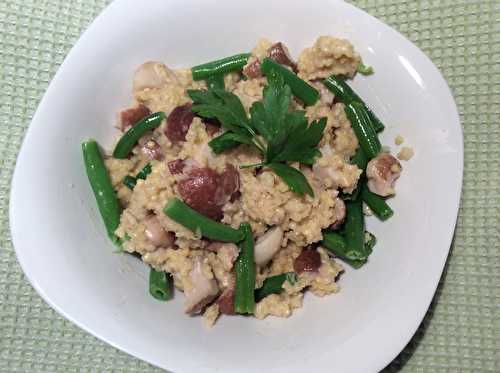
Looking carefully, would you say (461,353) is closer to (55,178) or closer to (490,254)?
(490,254)

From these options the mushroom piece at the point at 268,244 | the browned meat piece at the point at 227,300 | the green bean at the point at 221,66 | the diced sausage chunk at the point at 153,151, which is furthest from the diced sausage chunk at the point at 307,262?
the green bean at the point at 221,66

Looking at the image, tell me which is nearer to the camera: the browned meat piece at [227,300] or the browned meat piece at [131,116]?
the browned meat piece at [227,300]

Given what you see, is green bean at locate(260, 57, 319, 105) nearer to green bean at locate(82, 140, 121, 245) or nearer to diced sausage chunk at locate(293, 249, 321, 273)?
diced sausage chunk at locate(293, 249, 321, 273)

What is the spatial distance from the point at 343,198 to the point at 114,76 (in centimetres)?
97

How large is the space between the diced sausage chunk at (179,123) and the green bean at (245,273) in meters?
0.40

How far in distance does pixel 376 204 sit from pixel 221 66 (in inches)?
31.2

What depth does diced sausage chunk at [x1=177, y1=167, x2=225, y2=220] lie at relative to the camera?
5.95 feet

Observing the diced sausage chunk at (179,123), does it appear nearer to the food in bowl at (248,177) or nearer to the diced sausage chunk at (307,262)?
the food in bowl at (248,177)

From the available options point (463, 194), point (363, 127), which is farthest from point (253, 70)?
point (463, 194)

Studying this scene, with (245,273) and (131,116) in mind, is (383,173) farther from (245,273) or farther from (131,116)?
(131,116)

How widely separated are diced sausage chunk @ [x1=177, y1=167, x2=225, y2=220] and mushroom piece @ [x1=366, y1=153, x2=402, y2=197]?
1.82 ft

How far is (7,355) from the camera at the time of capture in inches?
91.2

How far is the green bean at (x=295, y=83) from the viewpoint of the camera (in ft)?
6.38

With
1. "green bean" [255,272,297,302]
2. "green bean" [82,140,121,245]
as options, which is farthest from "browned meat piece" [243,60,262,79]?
"green bean" [255,272,297,302]
